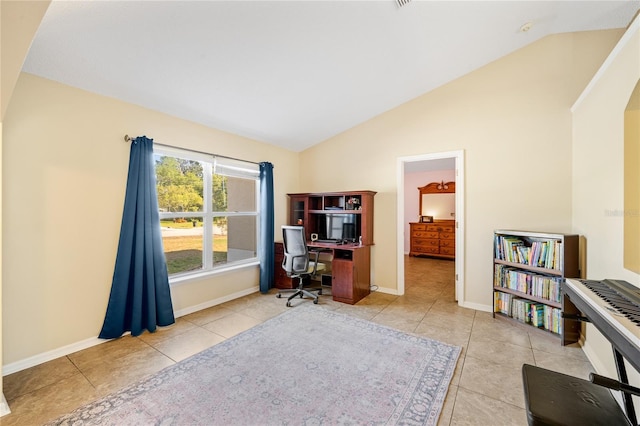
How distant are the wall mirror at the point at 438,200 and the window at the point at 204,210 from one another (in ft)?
16.2

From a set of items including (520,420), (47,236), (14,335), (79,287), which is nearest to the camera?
(520,420)

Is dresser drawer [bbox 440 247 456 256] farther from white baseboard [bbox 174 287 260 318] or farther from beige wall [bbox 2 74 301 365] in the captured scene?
beige wall [bbox 2 74 301 365]

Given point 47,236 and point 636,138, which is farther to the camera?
point 47,236

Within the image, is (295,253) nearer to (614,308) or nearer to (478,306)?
(478,306)

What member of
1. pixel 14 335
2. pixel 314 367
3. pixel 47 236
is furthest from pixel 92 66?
pixel 314 367

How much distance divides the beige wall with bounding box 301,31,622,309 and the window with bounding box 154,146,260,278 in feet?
6.61

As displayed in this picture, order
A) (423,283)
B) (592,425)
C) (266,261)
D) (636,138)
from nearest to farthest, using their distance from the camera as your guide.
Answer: (592,425), (636,138), (266,261), (423,283)

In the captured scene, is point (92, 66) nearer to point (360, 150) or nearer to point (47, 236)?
point (47, 236)

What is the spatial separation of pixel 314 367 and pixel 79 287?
2259 millimetres

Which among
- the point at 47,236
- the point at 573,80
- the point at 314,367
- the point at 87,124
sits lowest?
the point at 314,367

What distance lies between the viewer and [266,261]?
4.00 m

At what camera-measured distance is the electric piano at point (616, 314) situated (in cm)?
93

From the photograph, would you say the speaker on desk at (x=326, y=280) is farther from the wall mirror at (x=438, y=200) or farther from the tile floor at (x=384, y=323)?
the wall mirror at (x=438, y=200)

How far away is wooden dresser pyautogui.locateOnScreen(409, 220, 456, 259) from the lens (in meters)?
6.50
